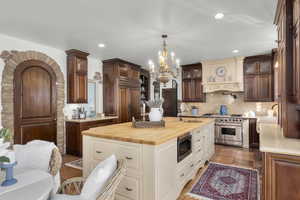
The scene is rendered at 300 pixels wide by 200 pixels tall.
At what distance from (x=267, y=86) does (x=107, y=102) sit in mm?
4823

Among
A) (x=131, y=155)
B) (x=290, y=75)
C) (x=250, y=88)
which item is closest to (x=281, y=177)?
(x=290, y=75)

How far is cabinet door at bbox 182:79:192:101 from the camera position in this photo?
6133 mm

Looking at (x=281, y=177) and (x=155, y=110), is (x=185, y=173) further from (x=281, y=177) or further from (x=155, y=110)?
(x=281, y=177)

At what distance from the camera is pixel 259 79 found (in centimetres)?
501

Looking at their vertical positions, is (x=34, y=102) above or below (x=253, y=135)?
above

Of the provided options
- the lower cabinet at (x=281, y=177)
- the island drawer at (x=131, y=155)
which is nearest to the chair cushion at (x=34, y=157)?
the island drawer at (x=131, y=155)

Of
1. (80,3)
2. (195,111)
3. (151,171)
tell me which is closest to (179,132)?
(151,171)

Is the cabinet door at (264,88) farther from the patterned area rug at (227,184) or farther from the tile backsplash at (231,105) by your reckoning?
the patterned area rug at (227,184)

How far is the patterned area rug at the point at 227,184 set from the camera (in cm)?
239

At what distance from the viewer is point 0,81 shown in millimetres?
3240

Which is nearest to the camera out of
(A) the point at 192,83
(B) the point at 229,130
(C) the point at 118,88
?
(B) the point at 229,130

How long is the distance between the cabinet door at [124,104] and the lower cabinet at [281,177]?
4.29 m

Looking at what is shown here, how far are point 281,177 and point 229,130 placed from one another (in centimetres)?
374

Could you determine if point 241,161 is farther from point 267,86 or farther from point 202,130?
point 267,86
